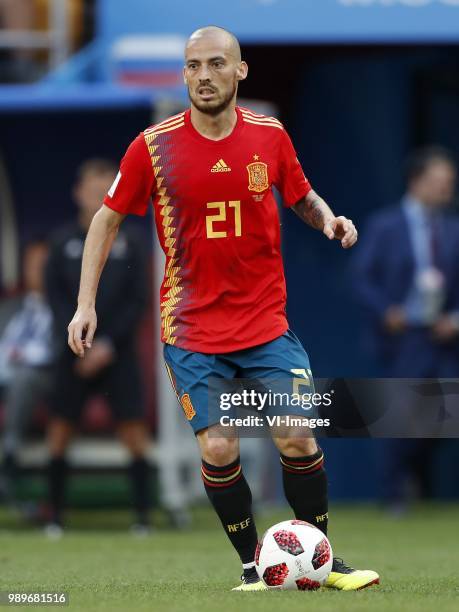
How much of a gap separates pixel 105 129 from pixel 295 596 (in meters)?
6.60

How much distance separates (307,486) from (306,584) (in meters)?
0.41

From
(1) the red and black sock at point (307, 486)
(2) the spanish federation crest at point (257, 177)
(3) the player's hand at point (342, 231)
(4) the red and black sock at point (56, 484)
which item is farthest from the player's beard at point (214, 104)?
(4) the red and black sock at point (56, 484)

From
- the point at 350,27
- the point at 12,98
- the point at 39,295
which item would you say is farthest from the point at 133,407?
the point at 350,27

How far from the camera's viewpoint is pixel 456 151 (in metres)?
13.3

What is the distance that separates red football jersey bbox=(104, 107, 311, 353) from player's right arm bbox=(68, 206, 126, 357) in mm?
77

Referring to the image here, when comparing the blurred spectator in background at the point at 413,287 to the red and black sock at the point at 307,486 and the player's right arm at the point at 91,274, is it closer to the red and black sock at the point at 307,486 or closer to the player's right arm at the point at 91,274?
the red and black sock at the point at 307,486

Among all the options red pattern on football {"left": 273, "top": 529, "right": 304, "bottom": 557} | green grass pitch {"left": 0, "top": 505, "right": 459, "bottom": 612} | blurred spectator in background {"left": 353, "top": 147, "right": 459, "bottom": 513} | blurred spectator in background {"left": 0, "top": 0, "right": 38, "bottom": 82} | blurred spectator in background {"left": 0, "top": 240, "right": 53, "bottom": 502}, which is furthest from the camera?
blurred spectator in background {"left": 0, "top": 0, "right": 38, "bottom": 82}

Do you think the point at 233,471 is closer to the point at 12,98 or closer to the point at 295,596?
the point at 295,596

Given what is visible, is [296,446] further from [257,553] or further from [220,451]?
[257,553]

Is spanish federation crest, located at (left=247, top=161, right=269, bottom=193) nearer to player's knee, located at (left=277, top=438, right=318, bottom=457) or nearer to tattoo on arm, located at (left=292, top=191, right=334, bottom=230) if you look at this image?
tattoo on arm, located at (left=292, top=191, right=334, bottom=230)

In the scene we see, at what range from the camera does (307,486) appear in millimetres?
6406

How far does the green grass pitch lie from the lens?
5797 millimetres

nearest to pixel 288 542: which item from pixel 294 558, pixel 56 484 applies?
pixel 294 558

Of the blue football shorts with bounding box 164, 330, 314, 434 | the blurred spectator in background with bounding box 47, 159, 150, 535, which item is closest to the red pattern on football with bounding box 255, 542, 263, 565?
the blue football shorts with bounding box 164, 330, 314, 434
